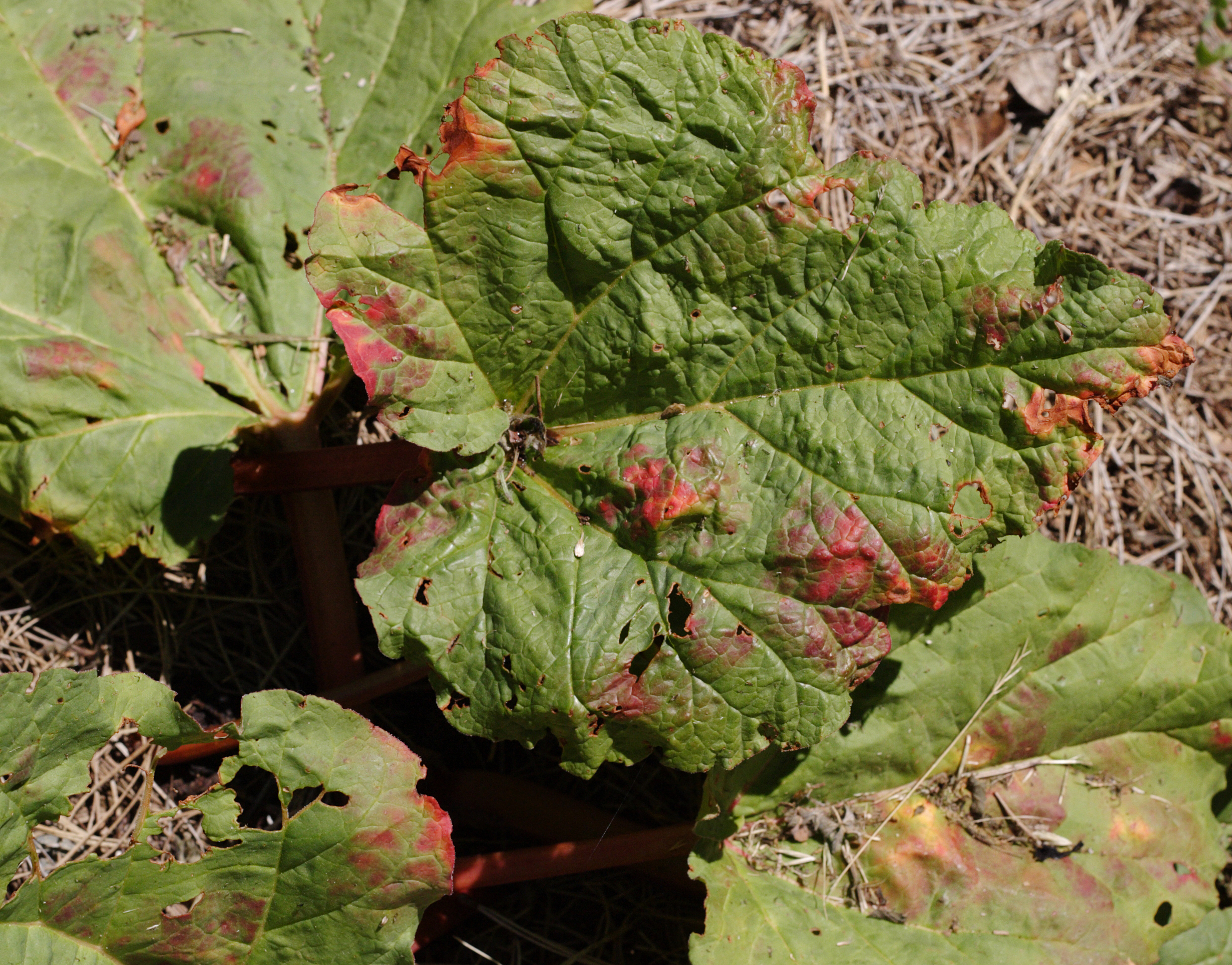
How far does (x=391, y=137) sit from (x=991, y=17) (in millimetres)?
2517

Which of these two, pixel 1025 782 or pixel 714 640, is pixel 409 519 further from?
pixel 1025 782

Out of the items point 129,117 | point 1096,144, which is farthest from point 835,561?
point 1096,144

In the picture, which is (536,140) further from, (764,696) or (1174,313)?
(1174,313)

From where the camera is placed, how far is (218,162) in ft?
8.84

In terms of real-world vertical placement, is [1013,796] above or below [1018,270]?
below

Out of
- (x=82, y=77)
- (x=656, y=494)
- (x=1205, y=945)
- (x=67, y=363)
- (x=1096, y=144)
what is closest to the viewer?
(x=656, y=494)

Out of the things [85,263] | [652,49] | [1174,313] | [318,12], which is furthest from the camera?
[1174,313]

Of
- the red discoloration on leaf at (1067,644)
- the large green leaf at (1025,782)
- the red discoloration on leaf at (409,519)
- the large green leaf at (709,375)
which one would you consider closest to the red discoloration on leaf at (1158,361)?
the large green leaf at (709,375)

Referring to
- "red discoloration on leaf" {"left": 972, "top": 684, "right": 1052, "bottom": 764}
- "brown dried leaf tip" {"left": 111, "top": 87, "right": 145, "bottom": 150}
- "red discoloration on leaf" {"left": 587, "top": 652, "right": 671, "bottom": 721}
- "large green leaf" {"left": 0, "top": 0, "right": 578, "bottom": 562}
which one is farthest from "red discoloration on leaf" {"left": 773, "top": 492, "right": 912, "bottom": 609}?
"brown dried leaf tip" {"left": 111, "top": 87, "right": 145, "bottom": 150}

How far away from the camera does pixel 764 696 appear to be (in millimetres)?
2225

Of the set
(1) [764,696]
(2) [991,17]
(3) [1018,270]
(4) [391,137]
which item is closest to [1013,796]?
(1) [764,696]

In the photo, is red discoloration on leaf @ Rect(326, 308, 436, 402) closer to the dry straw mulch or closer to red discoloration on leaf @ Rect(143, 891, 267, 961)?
red discoloration on leaf @ Rect(143, 891, 267, 961)

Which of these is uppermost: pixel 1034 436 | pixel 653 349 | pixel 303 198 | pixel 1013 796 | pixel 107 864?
pixel 303 198

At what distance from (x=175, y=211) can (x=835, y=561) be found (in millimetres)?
2064
